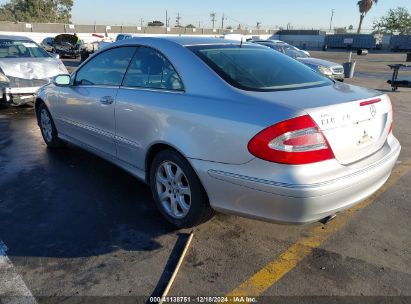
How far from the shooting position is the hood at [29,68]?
856 cm

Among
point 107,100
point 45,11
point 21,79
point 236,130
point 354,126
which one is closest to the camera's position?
point 236,130

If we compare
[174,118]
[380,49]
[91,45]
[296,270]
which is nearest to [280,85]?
[174,118]

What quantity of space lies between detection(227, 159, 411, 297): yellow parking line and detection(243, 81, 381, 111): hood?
1182 millimetres

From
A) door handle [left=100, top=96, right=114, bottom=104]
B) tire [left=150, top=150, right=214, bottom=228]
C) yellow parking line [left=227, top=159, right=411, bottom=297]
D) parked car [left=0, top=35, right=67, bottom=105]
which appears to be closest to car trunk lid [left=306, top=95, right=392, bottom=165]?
yellow parking line [left=227, top=159, right=411, bottom=297]

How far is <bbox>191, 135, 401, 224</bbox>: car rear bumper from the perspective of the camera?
2621mm

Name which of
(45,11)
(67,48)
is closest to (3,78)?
(67,48)

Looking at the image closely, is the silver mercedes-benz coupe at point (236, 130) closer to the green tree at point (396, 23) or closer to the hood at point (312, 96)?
the hood at point (312, 96)

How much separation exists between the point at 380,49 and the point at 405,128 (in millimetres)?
50710

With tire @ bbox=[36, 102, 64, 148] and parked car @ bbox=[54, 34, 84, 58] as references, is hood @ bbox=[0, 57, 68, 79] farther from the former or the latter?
parked car @ bbox=[54, 34, 84, 58]

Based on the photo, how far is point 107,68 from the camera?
4297 millimetres

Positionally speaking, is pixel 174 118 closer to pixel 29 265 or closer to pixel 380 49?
pixel 29 265

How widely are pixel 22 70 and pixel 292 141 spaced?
776 centimetres

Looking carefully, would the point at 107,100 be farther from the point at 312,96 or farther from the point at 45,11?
the point at 45,11

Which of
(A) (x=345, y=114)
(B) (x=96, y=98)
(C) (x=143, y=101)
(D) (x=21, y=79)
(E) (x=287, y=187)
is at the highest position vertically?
(A) (x=345, y=114)
